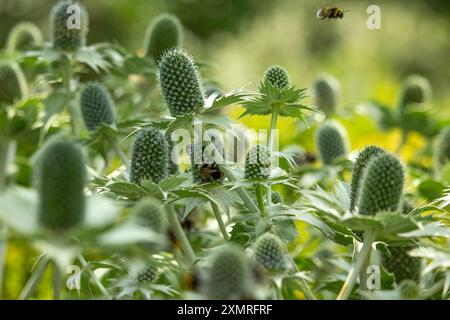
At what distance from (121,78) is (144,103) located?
0.27m

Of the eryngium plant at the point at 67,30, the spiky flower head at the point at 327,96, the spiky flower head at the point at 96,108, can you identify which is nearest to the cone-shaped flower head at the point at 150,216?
the spiky flower head at the point at 96,108

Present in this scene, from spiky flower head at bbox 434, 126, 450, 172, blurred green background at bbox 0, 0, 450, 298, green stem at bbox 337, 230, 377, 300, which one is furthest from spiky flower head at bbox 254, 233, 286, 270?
blurred green background at bbox 0, 0, 450, 298

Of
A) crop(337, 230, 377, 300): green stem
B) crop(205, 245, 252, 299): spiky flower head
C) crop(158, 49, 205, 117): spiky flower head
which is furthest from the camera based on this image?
crop(158, 49, 205, 117): spiky flower head

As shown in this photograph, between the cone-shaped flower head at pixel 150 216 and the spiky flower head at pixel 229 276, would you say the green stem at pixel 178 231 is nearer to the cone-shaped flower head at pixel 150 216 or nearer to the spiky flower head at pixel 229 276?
the cone-shaped flower head at pixel 150 216

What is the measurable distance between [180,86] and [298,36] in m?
7.91

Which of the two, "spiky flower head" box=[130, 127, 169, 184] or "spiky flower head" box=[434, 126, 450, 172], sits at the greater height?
"spiky flower head" box=[130, 127, 169, 184]

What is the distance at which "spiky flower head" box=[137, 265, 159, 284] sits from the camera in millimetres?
1792

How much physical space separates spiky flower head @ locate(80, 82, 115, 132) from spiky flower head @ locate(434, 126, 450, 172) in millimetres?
1385

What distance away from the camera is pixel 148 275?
181 cm

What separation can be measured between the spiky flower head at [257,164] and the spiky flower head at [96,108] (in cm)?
79

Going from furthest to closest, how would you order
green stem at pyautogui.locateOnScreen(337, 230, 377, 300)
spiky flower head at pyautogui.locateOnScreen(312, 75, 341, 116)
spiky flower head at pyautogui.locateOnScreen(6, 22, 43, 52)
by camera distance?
spiky flower head at pyautogui.locateOnScreen(312, 75, 341, 116) < spiky flower head at pyautogui.locateOnScreen(6, 22, 43, 52) < green stem at pyautogui.locateOnScreen(337, 230, 377, 300)

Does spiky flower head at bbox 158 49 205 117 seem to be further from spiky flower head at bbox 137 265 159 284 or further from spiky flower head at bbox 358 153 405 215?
spiky flower head at bbox 358 153 405 215

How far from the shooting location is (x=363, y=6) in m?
11.4

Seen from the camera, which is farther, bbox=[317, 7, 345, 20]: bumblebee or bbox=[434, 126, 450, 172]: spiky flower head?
bbox=[434, 126, 450, 172]: spiky flower head
